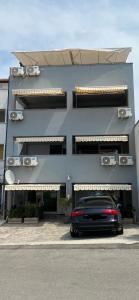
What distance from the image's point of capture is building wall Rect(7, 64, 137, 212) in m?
22.8

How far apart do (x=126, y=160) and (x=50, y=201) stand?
6.79 metres

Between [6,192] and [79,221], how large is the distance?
35.2ft

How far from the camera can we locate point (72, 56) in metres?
27.1

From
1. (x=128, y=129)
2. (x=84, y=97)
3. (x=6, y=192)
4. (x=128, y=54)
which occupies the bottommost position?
(x=6, y=192)

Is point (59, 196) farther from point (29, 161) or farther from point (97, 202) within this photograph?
point (97, 202)

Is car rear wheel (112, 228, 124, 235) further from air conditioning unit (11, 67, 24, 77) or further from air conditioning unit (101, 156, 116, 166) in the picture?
air conditioning unit (11, 67, 24, 77)

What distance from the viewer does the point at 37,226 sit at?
20250 mm

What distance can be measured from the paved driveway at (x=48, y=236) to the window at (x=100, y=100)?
9.41m

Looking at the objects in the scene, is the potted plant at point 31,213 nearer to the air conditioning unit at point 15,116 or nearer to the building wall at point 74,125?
the building wall at point 74,125
